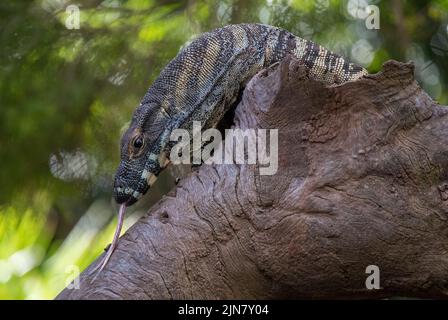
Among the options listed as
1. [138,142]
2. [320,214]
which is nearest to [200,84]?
[138,142]

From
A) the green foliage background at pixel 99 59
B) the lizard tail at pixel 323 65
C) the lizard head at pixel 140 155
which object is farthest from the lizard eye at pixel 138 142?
the green foliage background at pixel 99 59

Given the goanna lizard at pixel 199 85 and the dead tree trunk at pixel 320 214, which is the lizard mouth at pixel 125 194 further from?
the dead tree trunk at pixel 320 214

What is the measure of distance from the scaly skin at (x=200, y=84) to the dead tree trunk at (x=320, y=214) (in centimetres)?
32

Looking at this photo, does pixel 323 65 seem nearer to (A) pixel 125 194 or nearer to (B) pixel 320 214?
(B) pixel 320 214

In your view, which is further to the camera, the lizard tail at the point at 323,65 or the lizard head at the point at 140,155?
the lizard tail at the point at 323,65

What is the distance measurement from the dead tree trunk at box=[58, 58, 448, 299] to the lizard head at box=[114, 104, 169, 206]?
0.26m

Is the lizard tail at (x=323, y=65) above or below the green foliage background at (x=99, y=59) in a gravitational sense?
below

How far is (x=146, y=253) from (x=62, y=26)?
2176 mm

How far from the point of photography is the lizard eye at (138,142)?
2.57 metres

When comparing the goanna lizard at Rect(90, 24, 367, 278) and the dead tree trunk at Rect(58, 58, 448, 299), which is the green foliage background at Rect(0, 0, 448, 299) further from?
the dead tree trunk at Rect(58, 58, 448, 299)

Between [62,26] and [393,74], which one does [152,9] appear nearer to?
[62,26]

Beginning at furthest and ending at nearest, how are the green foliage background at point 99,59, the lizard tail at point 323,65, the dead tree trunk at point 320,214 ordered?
the green foliage background at point 99,59, the lizard tail at point 323,65, the dead tree trunk at point 320,214

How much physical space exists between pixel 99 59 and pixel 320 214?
7.24ft

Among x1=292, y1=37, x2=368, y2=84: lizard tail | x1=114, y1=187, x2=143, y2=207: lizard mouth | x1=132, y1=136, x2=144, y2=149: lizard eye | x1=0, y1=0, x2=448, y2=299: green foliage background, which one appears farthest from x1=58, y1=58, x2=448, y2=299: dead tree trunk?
x1=0, y1=0, x2=448, y2=299: green foliage background
